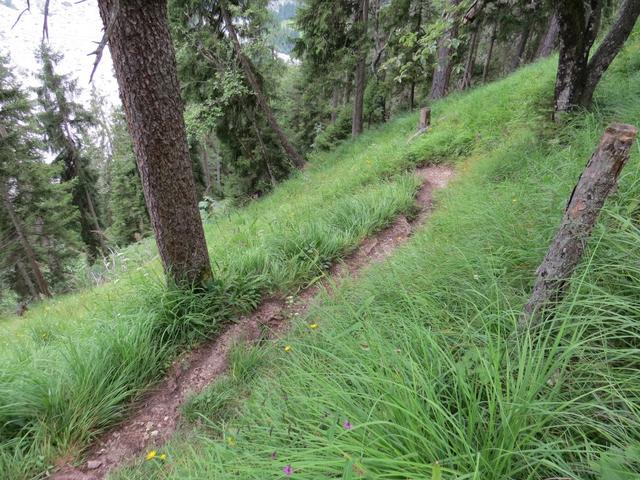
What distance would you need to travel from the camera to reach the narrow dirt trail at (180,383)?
2.57m

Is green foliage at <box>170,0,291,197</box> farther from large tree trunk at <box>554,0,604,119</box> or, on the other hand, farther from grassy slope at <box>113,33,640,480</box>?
grassy slope at <box>113,33,640,480</box>

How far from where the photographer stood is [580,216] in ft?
4.96

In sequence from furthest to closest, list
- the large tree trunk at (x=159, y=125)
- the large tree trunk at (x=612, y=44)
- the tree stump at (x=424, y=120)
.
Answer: the tree stump at (x=424, y=120) < the large tree trunk at (x=612, y=44) < the large tree trunk at (x=159, y=125)

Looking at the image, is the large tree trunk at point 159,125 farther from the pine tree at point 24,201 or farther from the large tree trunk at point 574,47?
the pine tree at point 24,201

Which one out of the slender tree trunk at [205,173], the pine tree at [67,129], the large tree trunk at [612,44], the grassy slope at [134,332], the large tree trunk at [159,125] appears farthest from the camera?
the slender tree trunk at [205,173]

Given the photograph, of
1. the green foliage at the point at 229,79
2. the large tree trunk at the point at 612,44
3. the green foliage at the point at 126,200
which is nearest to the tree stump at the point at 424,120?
the large tree trunk at the point at 612,44

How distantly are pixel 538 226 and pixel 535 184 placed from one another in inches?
43.5

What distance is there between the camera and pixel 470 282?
7.65ft

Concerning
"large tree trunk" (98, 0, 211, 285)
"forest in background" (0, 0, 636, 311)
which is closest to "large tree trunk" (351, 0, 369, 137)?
"forest in background" (0, 0, 636, 311)

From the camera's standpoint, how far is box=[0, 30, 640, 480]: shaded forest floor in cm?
125

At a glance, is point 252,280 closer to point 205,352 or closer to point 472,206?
point 205,352

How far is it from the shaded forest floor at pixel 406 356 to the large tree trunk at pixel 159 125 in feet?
1.71

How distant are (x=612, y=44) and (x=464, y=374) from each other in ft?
17.2

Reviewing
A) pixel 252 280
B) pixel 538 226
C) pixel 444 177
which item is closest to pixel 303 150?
pixel 444 177
